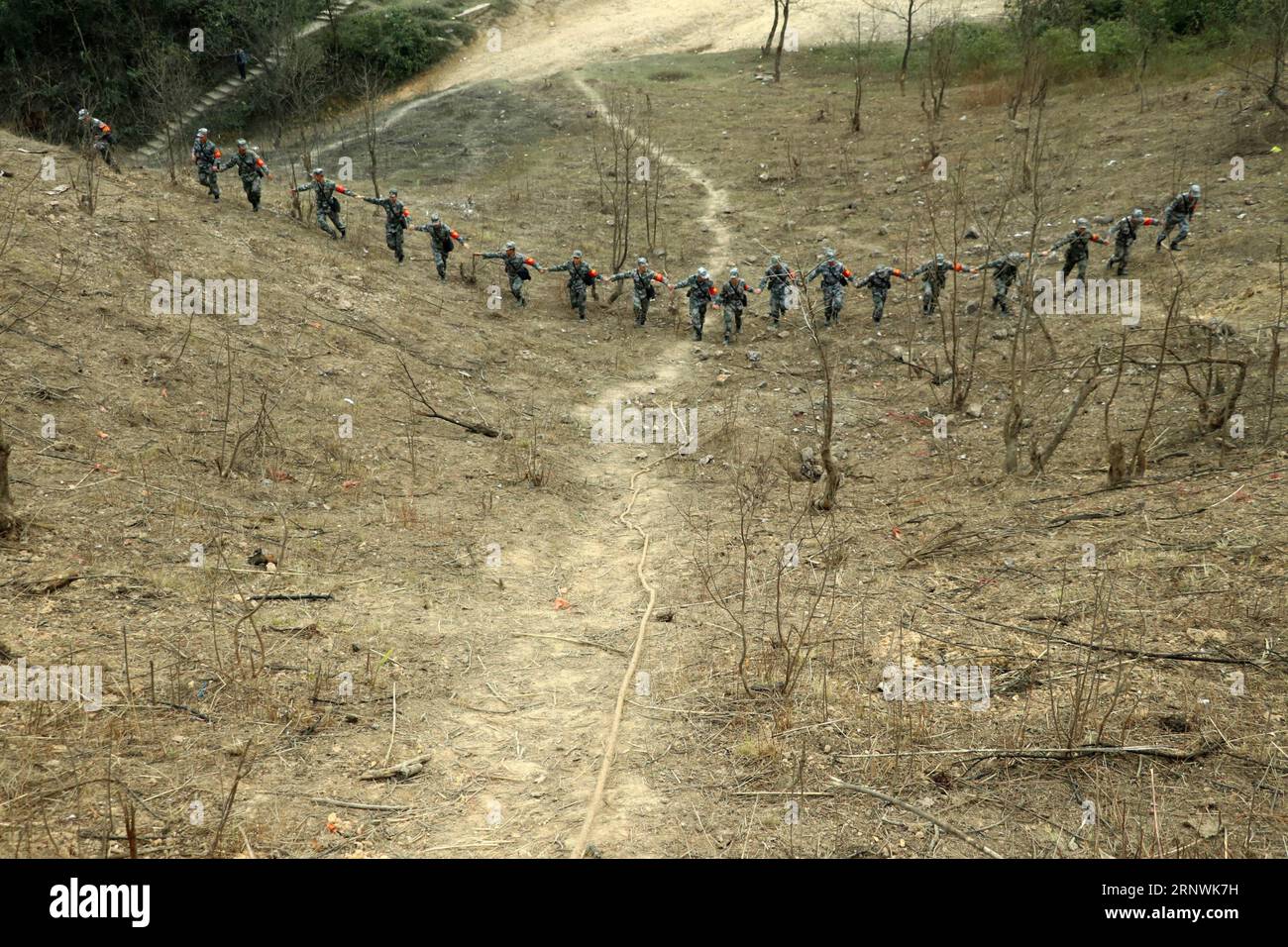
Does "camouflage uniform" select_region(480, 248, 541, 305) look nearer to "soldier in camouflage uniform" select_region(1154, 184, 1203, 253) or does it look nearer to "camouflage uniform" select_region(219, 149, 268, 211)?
"camouflage uniform" select_region(219, 149, 268, 211)

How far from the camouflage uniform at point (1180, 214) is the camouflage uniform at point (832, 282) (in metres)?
4.65

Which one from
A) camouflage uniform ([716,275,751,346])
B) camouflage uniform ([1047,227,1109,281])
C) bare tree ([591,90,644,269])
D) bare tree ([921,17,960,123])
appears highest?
bare tree ([921,17,960,123])

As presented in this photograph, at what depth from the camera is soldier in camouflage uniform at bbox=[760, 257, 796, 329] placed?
1596 centimetres

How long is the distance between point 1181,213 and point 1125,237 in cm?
92

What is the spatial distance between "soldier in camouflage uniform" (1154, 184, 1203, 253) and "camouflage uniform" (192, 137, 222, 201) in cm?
1461

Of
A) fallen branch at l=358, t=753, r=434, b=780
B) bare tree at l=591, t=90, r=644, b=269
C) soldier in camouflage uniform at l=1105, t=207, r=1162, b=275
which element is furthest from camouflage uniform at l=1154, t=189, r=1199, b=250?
fallen branch at l=358, t=753, r=434, b=780

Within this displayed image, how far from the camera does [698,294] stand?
52.2ft

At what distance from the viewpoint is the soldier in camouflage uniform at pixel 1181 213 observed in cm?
1513

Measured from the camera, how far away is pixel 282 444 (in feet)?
→ 33.3

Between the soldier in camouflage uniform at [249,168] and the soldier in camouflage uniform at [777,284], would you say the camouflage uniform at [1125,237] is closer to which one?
the soldier in camouflage uniform at [777,284]

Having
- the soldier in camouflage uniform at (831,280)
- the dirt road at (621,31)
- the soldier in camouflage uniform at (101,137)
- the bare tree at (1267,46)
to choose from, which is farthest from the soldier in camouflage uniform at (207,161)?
the bare tree at (1267,46)

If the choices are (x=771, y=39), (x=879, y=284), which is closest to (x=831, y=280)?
(x=879, y=284)

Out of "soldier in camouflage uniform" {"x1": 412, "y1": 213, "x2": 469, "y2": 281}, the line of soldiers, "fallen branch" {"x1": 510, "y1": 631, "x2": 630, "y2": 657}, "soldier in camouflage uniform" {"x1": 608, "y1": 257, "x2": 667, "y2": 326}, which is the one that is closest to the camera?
"fallen branch" {"x1": 510, "y1": 631, "x2": 630, "y2": 657}
